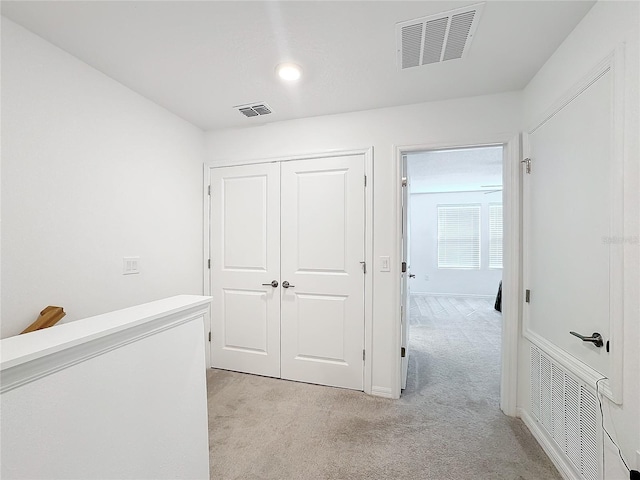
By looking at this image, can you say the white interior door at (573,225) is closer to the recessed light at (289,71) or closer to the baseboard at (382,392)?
the baseboard at (382,392)

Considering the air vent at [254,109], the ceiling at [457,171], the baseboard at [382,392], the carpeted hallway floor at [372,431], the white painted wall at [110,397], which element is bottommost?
the carpeted hallway floor at [372,431]

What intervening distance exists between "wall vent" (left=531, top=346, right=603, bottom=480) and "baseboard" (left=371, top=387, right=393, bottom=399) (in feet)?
3.28

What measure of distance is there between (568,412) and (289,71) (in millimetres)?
2667

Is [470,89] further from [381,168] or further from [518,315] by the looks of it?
[518,315]

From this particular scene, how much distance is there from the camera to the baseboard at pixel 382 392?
2367 mm

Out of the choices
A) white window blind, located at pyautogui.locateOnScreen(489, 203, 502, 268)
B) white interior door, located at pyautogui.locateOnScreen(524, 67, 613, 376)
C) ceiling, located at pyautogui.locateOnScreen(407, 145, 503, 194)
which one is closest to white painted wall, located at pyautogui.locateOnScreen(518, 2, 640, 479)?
white interior door, located at pyautogui.locateOnScreen(524, 67, 613, 376)

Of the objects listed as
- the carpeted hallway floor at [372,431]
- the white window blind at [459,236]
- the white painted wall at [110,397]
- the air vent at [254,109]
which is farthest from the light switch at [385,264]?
the white window blind at [459,236]

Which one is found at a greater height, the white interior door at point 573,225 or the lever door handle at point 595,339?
the white interior door at point 573,225

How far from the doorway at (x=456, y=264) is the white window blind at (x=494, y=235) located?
0.8 inches

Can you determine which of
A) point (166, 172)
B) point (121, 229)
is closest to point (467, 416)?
point (121, 229)

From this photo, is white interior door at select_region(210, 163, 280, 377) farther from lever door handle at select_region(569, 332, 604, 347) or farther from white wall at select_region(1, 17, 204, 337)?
lever door handle at select_region(569, 332, 604, 347)

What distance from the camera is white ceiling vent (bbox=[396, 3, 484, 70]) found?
55.8 inches

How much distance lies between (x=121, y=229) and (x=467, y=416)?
9.81 ft

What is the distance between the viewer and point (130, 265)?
2135 mm
